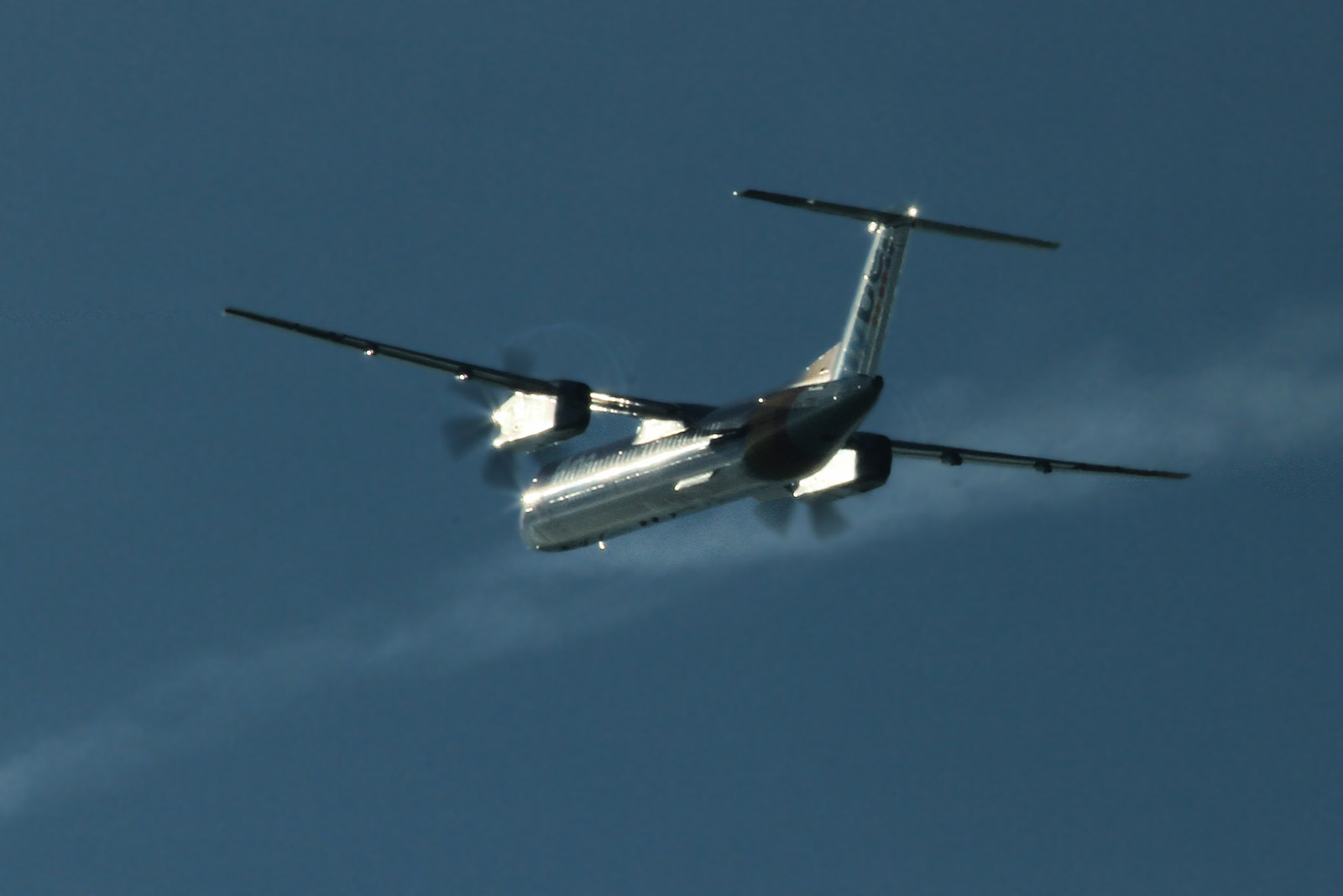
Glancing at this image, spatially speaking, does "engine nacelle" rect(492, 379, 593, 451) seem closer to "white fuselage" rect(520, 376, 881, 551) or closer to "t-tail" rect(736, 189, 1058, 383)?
"white fuselage" rect(520, 376, 881, 551)

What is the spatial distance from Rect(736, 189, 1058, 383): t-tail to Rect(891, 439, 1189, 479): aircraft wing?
18.9ft

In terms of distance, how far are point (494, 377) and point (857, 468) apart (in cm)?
1046

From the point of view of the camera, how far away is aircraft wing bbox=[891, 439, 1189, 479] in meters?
69.7

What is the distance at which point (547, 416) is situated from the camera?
6525 centimetres

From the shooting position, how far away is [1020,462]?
7088 cm

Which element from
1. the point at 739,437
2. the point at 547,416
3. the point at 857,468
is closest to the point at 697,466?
the point at 739,437

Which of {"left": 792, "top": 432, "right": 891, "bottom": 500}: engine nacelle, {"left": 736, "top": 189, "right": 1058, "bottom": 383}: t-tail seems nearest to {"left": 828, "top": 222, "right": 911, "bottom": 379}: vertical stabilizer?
{"left": 736, "top": 189, "right": 1058, "bottom": 383}: t-tail

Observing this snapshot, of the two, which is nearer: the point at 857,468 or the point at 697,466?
the point at 697,466

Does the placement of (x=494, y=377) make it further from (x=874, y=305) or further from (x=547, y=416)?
(x=874, y=305)

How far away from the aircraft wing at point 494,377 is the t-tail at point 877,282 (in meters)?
4.60

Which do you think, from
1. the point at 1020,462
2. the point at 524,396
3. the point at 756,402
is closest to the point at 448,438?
the point at 524,396

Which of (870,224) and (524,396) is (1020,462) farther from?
(524,396)

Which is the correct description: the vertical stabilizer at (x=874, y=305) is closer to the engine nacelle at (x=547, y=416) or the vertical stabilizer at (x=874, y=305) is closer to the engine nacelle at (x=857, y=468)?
the engine nacelle at (x=857, y=468)

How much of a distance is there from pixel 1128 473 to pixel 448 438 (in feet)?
65.9
